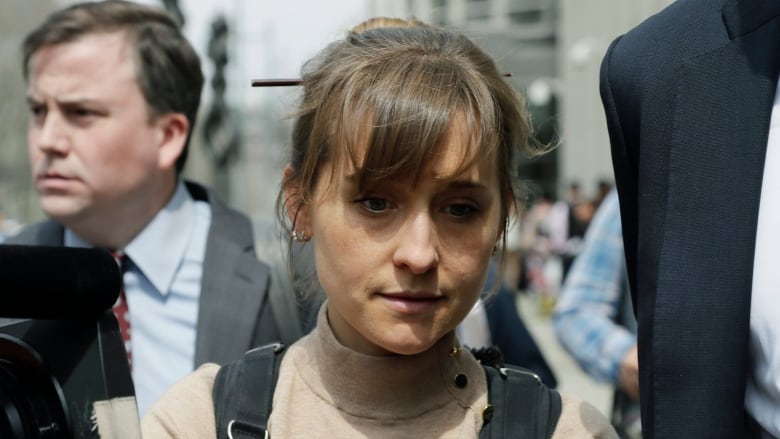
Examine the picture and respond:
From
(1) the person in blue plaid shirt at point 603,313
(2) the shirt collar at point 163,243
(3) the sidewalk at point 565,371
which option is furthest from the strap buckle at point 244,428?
(3) the sidewalk at point 565,371

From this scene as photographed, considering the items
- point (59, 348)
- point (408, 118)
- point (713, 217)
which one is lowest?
point (59, 348)

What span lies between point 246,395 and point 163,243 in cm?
146

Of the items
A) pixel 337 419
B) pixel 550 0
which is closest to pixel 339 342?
pixel 337 419

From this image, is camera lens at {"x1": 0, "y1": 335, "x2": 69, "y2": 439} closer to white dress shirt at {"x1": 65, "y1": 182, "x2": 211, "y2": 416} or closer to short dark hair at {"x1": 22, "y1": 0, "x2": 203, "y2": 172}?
white dress shirt at {"x1": 65, "y1": 182, "x2": 211, "y2": 416}

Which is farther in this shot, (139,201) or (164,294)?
(139,201)

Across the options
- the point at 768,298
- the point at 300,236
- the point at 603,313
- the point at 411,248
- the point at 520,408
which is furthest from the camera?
the point at 603,313

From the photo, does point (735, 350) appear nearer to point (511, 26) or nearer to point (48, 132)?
point (48, 132)

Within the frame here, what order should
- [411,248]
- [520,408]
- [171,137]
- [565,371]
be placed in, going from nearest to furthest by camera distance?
[411,248] → [520,408] → [171,137] → [565,371]

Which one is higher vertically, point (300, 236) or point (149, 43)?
point (149, 43)

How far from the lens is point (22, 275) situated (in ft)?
4.75

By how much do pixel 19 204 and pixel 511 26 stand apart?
85.0ft

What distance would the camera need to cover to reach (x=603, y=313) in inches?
161

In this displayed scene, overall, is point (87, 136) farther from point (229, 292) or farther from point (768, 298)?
point (768, 298)

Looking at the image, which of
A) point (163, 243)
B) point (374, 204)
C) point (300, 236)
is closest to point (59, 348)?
point (374, 204)
